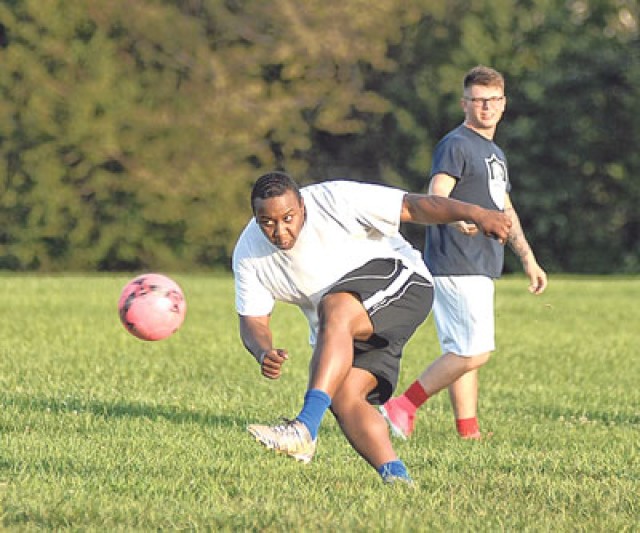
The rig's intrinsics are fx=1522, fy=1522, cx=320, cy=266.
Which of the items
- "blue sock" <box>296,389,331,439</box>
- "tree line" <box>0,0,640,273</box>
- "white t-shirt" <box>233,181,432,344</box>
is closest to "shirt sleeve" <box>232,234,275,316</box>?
"white t-shirt" <box>233,181,432,344</box>

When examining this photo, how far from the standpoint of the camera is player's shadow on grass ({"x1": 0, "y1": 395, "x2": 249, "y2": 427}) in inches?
376

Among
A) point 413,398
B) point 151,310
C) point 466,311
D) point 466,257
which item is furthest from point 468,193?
point 151,310

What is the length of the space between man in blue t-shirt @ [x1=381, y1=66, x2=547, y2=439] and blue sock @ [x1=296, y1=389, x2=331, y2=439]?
2.90m

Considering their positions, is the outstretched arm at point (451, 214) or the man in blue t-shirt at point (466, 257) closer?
the outstretched arm at point (451, 214)

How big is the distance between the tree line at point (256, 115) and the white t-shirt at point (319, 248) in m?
36.2

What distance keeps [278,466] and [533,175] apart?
124 ft

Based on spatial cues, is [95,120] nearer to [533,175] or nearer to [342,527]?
[533,175]

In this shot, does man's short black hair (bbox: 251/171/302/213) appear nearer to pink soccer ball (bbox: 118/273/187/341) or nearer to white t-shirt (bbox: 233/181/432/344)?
white t-shirt (bbox: 233/181/432/344)

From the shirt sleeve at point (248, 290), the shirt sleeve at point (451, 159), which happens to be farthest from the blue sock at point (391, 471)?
the shirt sleeve at point (451, 159)

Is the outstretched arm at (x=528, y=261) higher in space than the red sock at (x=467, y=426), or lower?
higher

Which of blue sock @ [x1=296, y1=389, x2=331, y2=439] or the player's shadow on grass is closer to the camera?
blue sock @ [x1=296, y1=389, x2=331, y2=439]

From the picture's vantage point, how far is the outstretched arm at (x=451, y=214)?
6.49 m

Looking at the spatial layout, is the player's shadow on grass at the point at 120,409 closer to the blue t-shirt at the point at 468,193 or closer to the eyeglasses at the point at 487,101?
the blue t-shirt at the point at 468,193

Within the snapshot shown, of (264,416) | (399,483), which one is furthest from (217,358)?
(399,483)
